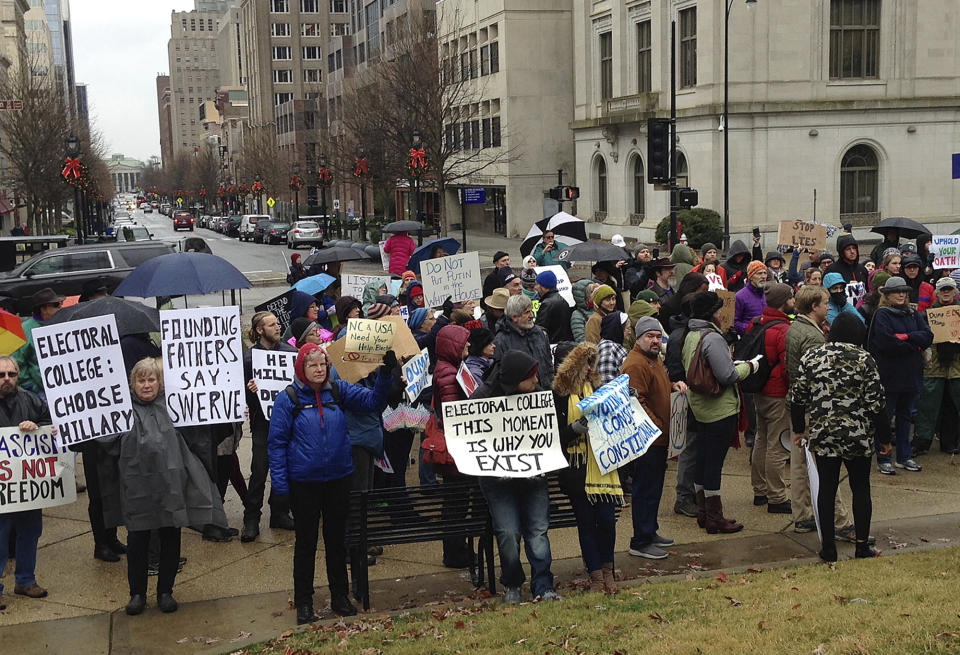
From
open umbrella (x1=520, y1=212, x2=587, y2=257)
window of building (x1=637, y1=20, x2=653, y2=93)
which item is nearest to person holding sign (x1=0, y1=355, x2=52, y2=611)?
open umbrella (x1=520, y1=212, x2=587, y2=257)

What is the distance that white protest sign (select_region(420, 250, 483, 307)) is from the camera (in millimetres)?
12836

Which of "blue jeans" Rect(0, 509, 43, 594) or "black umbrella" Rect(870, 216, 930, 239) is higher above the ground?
"black umbrella" Rect(870, 216, 930, 239)

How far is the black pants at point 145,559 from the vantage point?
7789 millimetres

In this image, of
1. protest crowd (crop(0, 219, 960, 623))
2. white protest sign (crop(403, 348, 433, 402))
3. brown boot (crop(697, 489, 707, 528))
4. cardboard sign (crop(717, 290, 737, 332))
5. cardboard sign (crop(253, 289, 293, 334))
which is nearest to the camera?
protest crowd (crop(0, 219, 960, 623))

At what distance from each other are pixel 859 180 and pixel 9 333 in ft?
142

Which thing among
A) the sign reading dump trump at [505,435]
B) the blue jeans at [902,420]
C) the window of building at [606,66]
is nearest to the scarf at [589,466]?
the sign reading dump trump at [505,435]

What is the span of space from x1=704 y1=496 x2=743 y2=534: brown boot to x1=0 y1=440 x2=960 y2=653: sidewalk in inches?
3.4

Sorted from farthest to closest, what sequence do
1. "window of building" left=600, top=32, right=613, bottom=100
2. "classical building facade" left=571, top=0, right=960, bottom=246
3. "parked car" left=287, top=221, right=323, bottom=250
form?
"parked car" left=287, top=221, right=323, bottom=250 < "window of building" left=600, top=32, right=613, bottom=100 < "classical building facade" left=571, top=0, right=960, bottom=246

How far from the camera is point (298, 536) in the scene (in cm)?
755

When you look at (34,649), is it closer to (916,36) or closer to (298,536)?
(298,536)

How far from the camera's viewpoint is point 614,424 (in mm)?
7406

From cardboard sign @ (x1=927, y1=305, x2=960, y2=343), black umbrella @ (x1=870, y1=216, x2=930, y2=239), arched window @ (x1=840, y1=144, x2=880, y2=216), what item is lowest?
cardboard sign @ (x1=927, y1=305, x2=960, y2=343)

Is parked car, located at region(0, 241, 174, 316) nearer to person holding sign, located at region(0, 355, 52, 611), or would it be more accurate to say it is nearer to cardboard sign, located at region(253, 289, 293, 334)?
cardboard sign, located at region(253, 289, 293, 334)

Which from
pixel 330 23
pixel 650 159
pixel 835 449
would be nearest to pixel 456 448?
pixel 835 449
